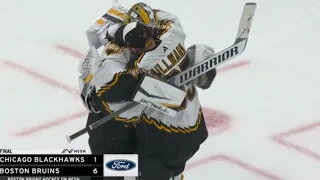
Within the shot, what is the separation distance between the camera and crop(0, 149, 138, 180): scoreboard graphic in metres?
2.79

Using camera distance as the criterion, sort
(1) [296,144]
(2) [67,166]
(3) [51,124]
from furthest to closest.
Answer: (3) [51,124]
(1) [296,144]
(2) [67,166]

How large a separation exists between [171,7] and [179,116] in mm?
2052

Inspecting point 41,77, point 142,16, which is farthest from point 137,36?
point 41,77

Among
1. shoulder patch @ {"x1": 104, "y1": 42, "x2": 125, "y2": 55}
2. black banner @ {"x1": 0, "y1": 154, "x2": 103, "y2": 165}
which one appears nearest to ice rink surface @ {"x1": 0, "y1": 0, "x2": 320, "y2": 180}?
black banner @ {"x1": 0, "y1": 154, "x2": 103, "y2": 165}

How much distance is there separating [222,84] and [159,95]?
1446 millimetres

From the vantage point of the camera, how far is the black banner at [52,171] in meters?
2.85

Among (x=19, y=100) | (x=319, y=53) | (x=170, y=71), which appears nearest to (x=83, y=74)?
(x=170, y=71)

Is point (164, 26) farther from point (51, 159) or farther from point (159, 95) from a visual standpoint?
point (51, 159)

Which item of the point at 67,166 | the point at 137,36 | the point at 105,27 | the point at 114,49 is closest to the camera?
the point at 137,36

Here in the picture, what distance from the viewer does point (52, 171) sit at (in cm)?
287

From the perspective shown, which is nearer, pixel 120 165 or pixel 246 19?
pixel 246 19

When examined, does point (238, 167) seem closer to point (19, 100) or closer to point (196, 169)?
point (196, 169)

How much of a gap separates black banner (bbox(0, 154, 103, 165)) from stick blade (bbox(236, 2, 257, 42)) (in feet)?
2.28

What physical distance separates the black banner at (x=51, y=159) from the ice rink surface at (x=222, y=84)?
17.5 inches
